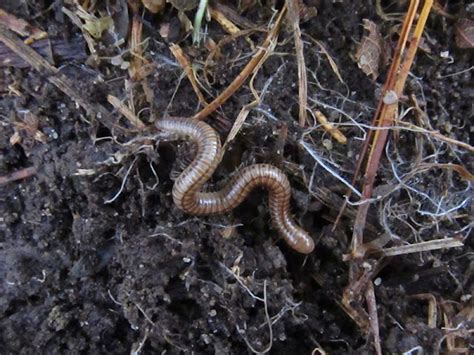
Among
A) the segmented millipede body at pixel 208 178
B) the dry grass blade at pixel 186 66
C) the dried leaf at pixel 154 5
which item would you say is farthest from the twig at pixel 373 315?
the dried leaf at pixel 154 5

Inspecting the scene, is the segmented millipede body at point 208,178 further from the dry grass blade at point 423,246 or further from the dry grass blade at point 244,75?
the dry grass blade at point 423,246

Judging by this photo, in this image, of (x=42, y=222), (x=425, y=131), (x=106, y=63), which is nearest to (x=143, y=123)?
(x=106, y=63)

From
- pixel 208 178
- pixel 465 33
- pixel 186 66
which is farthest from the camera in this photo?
pixel 465 33

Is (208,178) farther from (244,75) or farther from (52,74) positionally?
(52,74)

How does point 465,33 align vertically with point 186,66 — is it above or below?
above

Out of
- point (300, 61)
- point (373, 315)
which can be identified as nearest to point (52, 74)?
point (300, 61)

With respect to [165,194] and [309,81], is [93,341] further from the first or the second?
[309,81]
